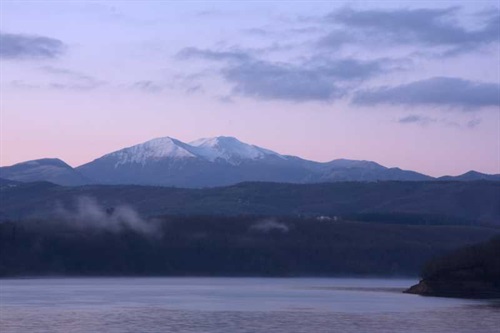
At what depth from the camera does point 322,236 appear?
190 meters

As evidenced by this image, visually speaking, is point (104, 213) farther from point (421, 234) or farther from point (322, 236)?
point (421, 234)

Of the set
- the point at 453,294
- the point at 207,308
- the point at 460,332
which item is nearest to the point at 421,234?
the point at 453,294

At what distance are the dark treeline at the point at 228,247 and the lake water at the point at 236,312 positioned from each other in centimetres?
5435

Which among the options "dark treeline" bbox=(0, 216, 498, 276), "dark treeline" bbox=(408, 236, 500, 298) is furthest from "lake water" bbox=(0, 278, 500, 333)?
"dark treeline" bbox=(0, 216, 498, 276)

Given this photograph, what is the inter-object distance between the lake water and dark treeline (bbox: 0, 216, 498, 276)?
54350 mm

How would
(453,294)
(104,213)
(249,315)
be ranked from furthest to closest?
(104,213)
(453,294)
(249,315)

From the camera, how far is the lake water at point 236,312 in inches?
2749

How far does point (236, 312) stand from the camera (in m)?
83.1

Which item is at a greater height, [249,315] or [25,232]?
[25,232]

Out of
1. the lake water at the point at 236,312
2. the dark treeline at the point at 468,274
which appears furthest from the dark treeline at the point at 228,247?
the dark treeline at the point at 468,274

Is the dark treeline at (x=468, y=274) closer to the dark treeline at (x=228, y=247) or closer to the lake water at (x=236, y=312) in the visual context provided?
the lake water at (x=236, y=312)

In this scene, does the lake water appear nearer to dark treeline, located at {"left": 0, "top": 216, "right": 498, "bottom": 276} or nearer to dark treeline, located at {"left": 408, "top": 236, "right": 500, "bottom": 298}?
A: dark treeline, located at {"left": 408, "top": 236, "right": 500, "bottom": 298}

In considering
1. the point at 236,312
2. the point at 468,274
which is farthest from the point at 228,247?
the point at 236,312

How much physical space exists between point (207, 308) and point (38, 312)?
13227 mm
